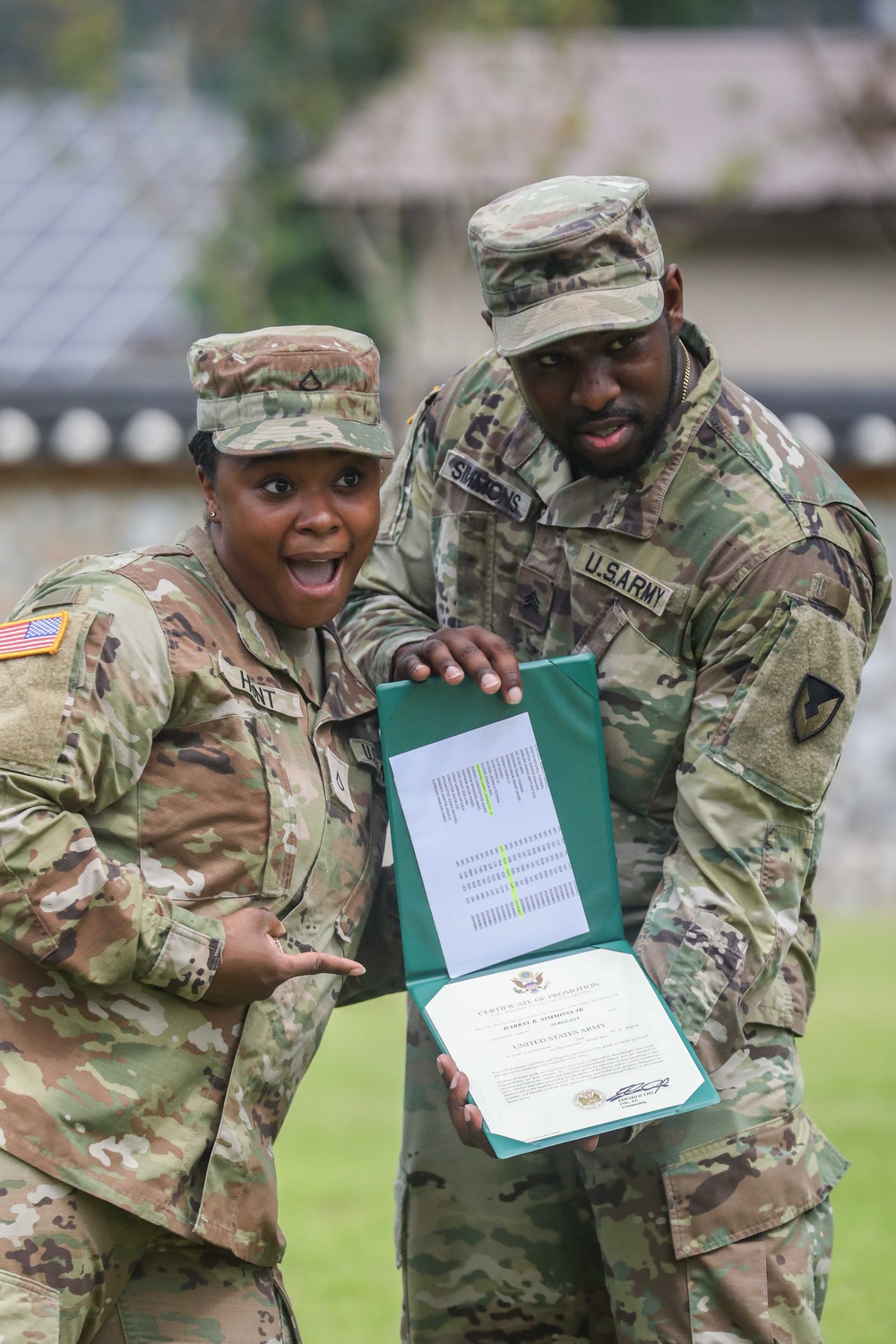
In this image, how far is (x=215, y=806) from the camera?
2.69 m

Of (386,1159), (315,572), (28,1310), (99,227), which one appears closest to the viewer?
(28,1310)

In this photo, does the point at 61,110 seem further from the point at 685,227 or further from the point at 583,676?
the point at 583,676

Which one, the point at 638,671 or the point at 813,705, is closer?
the point at 813,705

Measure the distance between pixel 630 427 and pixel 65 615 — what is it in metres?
0.96

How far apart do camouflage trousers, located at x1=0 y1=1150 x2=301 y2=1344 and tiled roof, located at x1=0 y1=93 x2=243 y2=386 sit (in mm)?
14929

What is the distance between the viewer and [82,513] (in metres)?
10.7

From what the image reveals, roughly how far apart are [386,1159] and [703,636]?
3774mm

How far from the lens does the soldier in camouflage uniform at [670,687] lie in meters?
2.84

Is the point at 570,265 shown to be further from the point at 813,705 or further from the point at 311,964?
the point at 311,964

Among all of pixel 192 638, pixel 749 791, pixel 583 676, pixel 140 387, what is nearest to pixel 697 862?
pixel 749 791

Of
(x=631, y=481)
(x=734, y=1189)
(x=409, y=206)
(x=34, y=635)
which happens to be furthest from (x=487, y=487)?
(x=409, y=206)

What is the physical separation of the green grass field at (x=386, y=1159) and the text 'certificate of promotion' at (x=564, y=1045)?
203 cm

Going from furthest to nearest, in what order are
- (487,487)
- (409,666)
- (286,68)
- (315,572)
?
(286,68) → (487,487) → (409,666) → (315,572)
